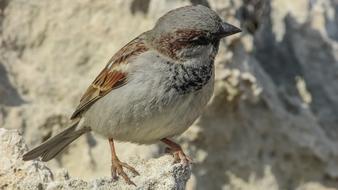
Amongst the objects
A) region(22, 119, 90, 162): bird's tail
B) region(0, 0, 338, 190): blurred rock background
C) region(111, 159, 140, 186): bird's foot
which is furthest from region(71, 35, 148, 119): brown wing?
region(111, 159, 140, 186): bird's foot

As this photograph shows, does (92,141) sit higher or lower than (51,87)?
lower

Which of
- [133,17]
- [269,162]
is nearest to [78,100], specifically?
[133,17]

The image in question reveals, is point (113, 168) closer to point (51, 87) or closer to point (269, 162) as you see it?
point (51, 87)

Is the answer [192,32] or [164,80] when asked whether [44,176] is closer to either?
[164,80]

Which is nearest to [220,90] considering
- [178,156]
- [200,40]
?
[200,40]

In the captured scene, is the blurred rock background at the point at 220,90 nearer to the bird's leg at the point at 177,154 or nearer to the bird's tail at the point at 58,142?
the bird's tail at the point at 58,142

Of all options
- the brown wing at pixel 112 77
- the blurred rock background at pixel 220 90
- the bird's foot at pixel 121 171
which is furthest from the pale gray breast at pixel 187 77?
the blurred rock background at pixel 220 90
